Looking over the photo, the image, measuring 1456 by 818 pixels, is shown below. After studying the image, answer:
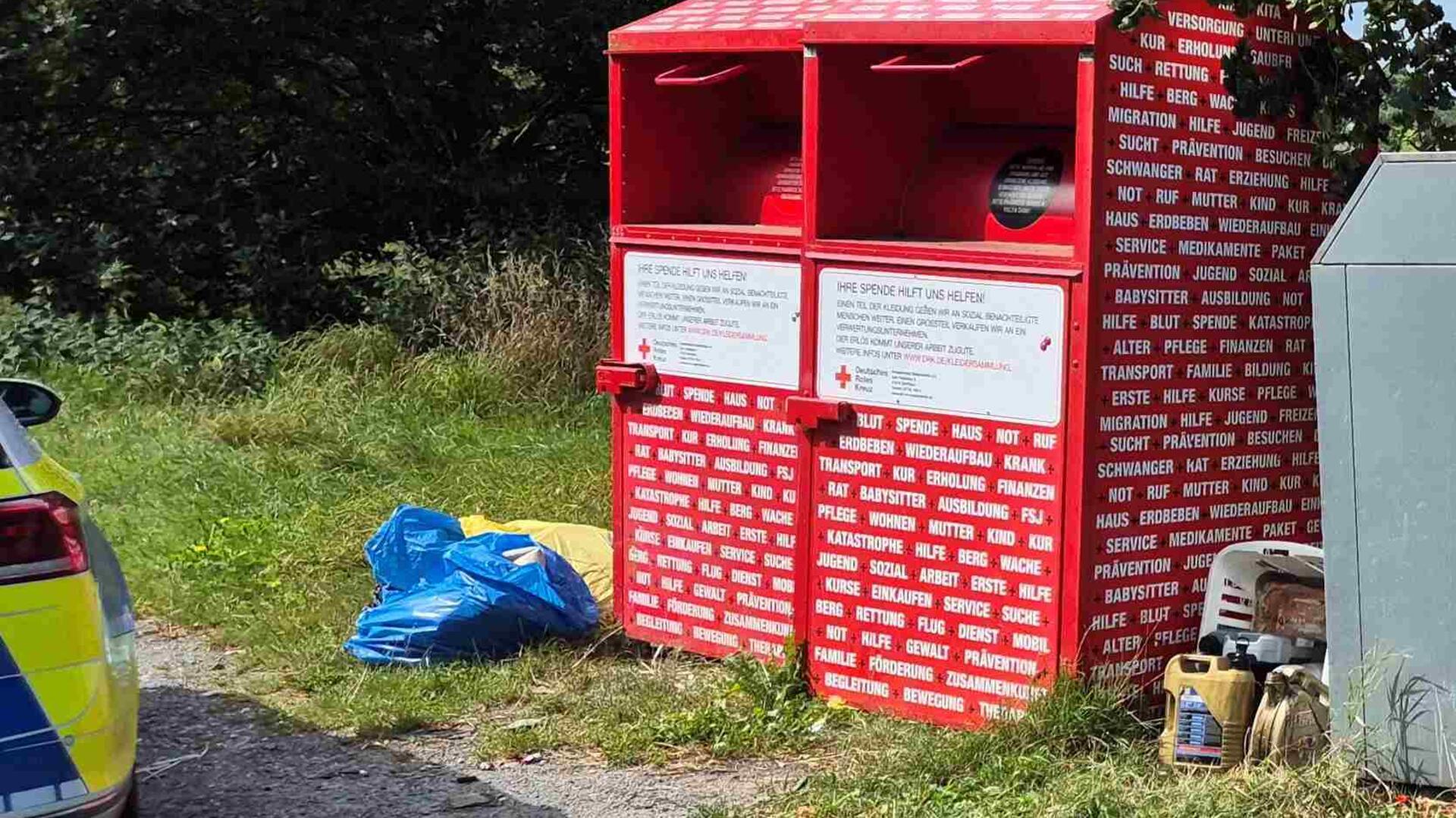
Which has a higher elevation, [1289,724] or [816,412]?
[816,412]

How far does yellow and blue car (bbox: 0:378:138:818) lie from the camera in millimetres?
3439

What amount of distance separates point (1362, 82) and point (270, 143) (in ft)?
32.3

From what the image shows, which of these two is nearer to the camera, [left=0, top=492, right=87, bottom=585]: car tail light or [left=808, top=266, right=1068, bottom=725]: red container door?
[left=0, top=492, right=87, bottom=585]: car tail light

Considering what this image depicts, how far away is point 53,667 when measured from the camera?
3.50 meters

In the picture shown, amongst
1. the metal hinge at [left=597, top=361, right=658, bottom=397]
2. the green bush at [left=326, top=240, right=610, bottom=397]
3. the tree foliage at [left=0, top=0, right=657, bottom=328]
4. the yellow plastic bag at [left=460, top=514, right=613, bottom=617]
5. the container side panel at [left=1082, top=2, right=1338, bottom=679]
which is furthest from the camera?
the tree foliage at [left=0, top=0, right=657, bottom=328]

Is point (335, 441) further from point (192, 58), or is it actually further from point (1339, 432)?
point (1339, 432)


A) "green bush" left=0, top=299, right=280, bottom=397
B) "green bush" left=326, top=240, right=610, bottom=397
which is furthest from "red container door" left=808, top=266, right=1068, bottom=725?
"green bush" left=0, top=299, right=280, bottom=397

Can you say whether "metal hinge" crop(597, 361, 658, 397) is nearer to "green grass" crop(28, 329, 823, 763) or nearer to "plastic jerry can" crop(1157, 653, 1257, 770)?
"green grass" crop(28, 329, 823, 763)

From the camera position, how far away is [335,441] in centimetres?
962

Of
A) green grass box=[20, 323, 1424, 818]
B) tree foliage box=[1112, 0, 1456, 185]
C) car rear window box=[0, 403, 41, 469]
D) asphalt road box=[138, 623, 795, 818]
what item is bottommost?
asphalt road box=[138, 623, 795, 818]

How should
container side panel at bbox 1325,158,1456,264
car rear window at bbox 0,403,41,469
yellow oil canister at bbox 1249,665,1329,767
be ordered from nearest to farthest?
car rear window at bbox 0,403,41,469 < container side panel at bbox 1325,158,1456,264 < yellow oil canister at bbox 1249,665,1329,767

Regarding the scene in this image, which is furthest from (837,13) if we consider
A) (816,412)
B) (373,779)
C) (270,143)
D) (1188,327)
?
(270,143)

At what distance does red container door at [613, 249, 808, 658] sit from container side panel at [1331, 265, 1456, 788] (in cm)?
174

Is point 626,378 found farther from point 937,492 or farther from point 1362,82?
point 1362,82
